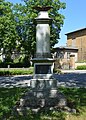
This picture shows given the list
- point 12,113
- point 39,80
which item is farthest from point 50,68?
point 12,113

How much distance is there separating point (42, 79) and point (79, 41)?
53.2 m

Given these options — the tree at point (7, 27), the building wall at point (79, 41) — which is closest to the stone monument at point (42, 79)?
the tree at point (7, 27)

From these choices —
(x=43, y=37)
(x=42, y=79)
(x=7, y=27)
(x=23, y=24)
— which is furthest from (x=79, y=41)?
(x=42, y=79)

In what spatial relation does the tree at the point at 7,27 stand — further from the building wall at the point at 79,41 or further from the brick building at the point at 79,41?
the building wall at the point at 79,41

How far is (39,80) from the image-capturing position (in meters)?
10.6

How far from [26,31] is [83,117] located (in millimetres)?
34300

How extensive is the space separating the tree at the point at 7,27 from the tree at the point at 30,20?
129 cm

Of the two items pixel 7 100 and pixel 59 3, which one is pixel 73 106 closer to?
pixel 7 100

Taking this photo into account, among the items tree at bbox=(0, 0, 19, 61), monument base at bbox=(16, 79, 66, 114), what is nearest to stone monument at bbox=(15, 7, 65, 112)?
monument base at bbox=(16, 79, 66, 114)

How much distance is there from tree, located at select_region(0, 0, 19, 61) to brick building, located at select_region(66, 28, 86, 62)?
2022cm

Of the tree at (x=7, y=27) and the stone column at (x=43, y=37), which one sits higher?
the tree at (x=7, y=27)

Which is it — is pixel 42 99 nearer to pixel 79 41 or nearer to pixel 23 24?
pixel 23 24

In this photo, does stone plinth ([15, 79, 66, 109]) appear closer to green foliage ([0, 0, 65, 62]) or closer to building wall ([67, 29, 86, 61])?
green foliage ([0, 0, 65, 62])

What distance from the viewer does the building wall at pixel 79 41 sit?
195ft
